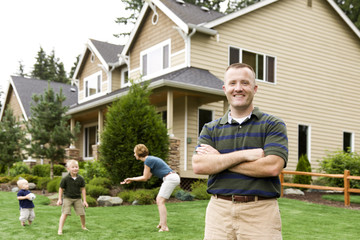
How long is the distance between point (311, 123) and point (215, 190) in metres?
17.3

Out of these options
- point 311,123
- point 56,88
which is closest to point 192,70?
point 311,123

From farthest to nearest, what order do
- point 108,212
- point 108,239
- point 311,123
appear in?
point 311,123
point 108,212
point 108,239

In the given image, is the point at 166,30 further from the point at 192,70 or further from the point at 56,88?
the point at 56,88

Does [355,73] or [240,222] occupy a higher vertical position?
[355,73]

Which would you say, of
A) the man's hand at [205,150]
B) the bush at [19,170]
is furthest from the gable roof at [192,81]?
the man's hand at [205,150]

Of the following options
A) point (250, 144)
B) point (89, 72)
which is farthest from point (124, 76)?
point (250, 144)

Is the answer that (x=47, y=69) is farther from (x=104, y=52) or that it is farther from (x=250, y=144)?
(x=250, y=144)

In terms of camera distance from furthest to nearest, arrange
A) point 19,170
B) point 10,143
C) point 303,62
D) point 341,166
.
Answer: point 19,170 < point 10,143 < point 303,62 < point 341,166

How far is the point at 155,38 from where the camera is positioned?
18.4 metres

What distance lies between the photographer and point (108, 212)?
10195mm

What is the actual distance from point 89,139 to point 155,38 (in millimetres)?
8107

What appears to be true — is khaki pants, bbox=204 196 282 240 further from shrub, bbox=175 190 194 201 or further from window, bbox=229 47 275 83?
window, bbox=229 47 275 83

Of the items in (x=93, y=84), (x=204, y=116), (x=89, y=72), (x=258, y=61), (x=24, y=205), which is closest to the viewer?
(x=24, y=205)

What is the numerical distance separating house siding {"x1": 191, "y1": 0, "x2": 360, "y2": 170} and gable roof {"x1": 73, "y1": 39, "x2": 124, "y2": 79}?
22.0 feet
